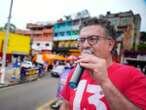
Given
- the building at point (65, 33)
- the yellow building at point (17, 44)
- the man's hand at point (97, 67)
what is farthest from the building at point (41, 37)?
the man's hand at point (97, 67)

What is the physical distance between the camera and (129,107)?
155 centimetres

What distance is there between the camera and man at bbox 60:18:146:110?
153 cm

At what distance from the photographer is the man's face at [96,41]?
1.87 metres

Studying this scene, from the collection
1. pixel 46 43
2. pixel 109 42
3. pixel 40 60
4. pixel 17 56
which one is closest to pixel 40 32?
pixel 46 43

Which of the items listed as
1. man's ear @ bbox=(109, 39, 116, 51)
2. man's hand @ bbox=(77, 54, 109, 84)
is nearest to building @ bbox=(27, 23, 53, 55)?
man's ear @ bbox=(109, 39, 116, 51)

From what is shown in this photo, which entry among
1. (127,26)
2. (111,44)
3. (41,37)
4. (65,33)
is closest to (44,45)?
(41,37)

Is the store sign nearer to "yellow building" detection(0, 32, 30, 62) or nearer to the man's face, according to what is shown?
"yellow building" detection(0, 32, 30, 62)

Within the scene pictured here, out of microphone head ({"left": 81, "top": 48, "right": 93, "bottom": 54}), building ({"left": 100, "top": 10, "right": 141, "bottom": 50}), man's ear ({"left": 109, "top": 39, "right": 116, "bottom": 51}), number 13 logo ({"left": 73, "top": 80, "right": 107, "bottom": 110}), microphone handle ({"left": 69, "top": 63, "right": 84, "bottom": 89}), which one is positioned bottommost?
number 13 logo ({"left": 73, "top": 80, "right": 107, "bottom": 110})

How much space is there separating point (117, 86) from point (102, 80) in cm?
32

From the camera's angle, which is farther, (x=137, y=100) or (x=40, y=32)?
(x=40, y=32)

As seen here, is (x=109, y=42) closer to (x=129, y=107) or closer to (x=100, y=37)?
(x=100, y=37)

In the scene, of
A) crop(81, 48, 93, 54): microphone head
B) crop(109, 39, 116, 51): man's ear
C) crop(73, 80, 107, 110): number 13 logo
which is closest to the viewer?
crop(81, 48, 93, 54): microphone head

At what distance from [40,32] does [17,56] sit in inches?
940

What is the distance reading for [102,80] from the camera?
1.52m
